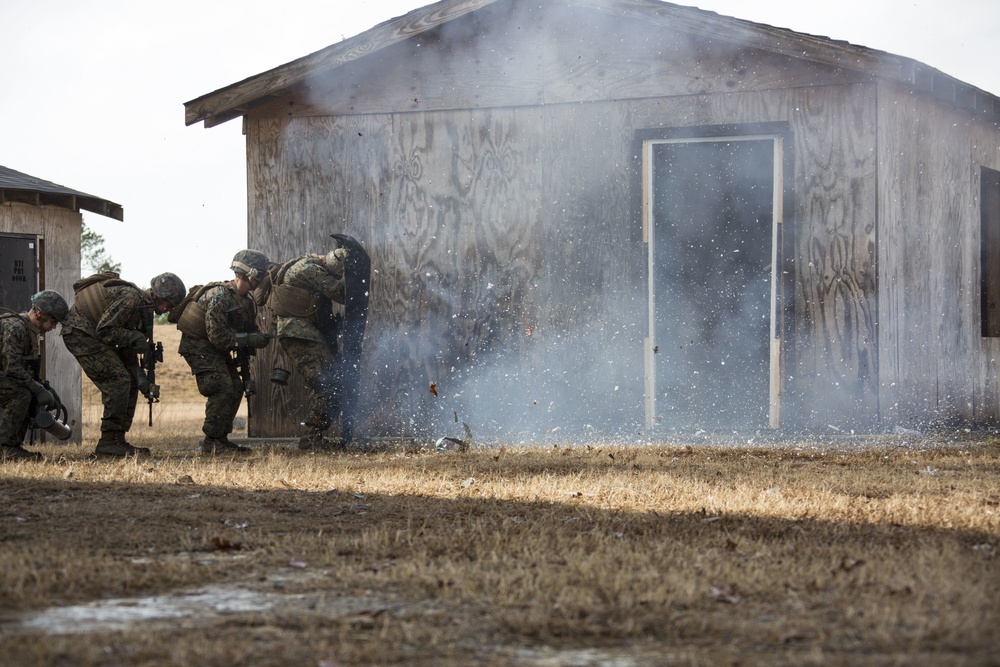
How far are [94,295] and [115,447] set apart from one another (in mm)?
1340

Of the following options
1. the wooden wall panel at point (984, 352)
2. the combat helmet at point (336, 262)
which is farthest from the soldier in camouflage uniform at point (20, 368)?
the wooden wall panel at point (984, 352)

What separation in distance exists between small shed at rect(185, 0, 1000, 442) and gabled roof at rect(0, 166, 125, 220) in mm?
1848

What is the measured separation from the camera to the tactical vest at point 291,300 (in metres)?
10.9

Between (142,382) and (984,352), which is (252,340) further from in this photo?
(984,352)

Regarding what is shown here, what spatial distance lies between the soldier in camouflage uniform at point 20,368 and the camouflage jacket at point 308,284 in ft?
6.39

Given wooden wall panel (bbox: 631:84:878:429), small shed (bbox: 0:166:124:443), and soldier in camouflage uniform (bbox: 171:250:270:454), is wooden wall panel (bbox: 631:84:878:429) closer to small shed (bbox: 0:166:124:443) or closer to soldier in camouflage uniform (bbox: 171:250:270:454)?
soldier in camouflage uniform (bbox: 171:250:270:454)

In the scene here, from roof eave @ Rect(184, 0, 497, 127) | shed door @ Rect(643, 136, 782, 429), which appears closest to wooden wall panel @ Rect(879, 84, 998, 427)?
shed door @ Rect(643, 136, 782, 429)

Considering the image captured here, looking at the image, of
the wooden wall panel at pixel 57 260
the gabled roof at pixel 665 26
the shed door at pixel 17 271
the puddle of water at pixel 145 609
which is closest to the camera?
the puddle of water at pixel 145 609

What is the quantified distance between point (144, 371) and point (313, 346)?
1.57m

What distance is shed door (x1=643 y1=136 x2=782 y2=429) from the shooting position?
1348 centimetres

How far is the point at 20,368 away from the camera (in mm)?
10008

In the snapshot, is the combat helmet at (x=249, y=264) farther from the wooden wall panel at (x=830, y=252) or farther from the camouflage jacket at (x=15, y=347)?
the wooden wall panel at (x=830, y=252)

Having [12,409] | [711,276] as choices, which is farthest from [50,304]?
[711,276]

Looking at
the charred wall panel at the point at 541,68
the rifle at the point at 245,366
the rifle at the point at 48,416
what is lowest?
the rifle at the point at 48,416
